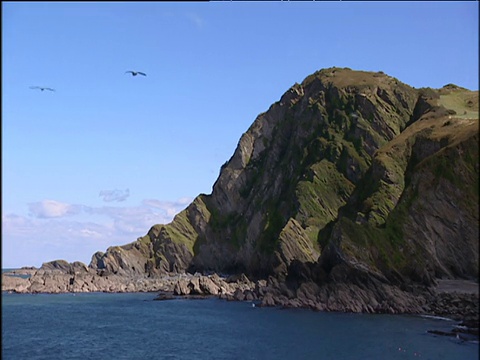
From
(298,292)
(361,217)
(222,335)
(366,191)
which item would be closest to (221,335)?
(222,335)

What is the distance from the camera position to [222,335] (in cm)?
7900

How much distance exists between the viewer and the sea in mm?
62250

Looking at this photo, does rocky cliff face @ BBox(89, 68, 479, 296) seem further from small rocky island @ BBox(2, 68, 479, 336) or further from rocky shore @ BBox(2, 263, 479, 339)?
rocky shore @ BBox(2, 263, 479, 339)

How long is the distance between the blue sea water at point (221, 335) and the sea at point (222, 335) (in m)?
0.12

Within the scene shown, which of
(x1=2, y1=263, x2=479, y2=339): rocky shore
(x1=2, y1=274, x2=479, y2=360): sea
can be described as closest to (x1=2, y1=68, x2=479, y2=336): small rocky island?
(x1=2, y1=263, x2=479, y2=339): rocky shore

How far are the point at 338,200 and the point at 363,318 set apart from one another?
81711mm

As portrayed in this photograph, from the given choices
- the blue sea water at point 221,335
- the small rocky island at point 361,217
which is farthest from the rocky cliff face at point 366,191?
the blue sea water at point 221,335

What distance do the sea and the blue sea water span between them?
0.12 meters

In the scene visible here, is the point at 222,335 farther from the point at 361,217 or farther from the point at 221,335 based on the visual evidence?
the point at 361,217

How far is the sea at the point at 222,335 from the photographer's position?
6225cm

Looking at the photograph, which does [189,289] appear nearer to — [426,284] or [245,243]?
[245,243]

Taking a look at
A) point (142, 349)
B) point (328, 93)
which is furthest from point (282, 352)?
point (328, 93)

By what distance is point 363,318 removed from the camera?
88625mm

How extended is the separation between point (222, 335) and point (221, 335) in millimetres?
158
